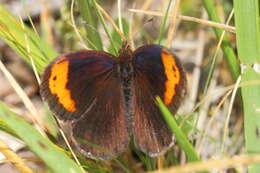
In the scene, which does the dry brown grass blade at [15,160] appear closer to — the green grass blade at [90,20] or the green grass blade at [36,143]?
the green grass blade at [36,143]

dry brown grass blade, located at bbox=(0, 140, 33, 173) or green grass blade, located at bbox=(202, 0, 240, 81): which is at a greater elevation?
green grass blade, located at bbox=(202, 0, 240, 81)

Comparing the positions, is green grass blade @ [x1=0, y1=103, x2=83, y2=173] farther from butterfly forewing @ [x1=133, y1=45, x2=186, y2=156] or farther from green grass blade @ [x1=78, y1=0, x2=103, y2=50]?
green grass blade @ [x1=78, y1=0, x2=103, y2=50]

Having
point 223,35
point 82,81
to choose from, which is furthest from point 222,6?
point 82,81

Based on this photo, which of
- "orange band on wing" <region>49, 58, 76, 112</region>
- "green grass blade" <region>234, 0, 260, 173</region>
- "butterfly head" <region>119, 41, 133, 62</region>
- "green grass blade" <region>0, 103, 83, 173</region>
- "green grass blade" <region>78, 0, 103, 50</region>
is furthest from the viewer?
"green grass blade" <region>78, 0, 103, 50</region>

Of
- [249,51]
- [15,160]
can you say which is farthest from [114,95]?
[249,51]

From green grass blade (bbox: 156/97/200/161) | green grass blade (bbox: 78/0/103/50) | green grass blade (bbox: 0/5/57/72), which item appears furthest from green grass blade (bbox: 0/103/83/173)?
green grass blade (bbox: 78/0/103/50)

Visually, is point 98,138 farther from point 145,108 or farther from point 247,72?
point 247,72
